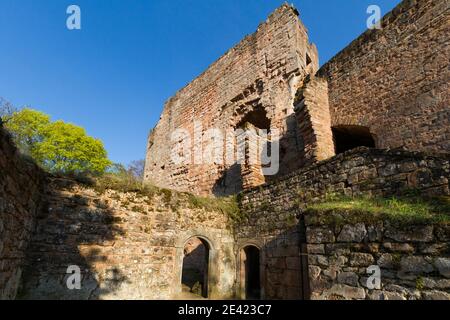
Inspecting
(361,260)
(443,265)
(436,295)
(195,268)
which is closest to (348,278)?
(361,260)

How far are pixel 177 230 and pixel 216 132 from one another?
7301 millimetres

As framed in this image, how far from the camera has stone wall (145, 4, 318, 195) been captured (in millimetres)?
10484

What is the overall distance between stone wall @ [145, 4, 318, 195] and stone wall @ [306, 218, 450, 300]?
5373 mm

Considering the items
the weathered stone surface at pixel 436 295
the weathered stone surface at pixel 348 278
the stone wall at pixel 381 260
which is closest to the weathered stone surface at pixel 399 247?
the stone wall at pixel 381 260

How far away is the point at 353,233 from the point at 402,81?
5688mm

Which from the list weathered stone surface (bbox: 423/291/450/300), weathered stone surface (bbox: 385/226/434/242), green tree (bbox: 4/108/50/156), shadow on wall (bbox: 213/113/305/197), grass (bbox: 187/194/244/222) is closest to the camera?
weathered stone surface (bbox: 423/291/450/300)

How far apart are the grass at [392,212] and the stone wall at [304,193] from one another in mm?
201

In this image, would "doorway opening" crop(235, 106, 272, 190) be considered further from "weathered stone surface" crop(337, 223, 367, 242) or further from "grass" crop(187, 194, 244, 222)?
"weathered stone surface" crop(337, 223, 367, 242)

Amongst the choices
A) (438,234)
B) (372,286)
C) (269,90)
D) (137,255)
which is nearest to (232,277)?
(137,255)

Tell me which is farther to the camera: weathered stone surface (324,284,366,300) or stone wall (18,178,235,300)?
stone wall (18,178,235,300)

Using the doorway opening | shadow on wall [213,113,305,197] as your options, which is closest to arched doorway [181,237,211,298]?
the doorway opening

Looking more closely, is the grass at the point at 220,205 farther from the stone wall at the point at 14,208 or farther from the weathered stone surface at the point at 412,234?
the weathered stone surface at the point at 412,234

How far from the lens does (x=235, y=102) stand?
43.0ft
